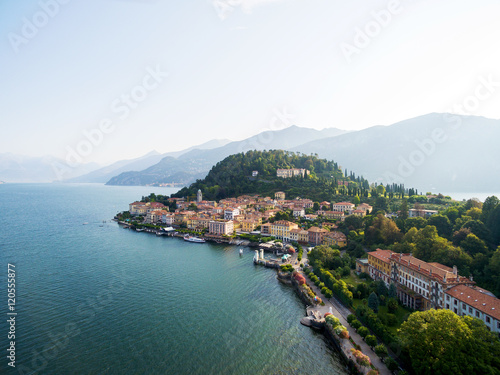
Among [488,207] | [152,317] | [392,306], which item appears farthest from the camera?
[488,207]

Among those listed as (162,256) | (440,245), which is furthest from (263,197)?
(440,245)

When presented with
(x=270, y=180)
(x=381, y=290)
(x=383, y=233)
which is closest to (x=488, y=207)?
(x=383, y=233)

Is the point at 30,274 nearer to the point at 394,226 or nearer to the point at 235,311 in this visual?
the point at 235,311

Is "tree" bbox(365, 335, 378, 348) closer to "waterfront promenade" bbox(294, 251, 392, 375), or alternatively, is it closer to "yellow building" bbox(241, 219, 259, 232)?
"waterfront promenade" bbox(294, 251, 392, 375)

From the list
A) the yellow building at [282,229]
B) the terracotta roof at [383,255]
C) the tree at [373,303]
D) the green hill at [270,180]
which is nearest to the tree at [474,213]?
the terracotta roof at [383,255]

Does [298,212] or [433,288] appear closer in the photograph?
[433,288]

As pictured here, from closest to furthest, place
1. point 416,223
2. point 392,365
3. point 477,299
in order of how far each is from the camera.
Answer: point 392,365, point 477,299, point 416,223

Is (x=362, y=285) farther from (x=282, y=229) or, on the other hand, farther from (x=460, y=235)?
(x=282, y=229)
